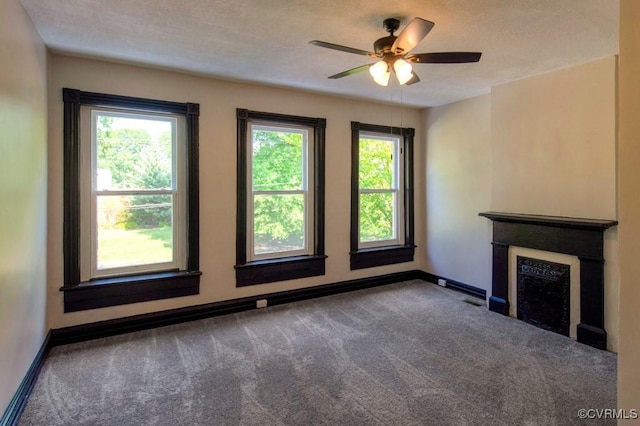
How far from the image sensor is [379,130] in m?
5.12

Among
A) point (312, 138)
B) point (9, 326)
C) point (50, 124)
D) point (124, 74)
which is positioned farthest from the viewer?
point (312, 138)

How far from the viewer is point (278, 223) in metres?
4.47

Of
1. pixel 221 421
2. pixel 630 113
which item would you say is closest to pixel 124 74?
pixel 221 421

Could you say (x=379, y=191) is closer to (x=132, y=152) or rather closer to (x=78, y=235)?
(x=132, y=152)

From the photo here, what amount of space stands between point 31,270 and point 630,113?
140 inches

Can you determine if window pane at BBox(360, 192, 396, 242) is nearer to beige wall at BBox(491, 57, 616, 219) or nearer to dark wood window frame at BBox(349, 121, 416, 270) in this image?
dark wood window frame at BBox(349, 121, 416, 270)

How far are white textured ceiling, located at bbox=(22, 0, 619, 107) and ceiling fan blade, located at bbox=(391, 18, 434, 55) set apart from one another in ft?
0.85

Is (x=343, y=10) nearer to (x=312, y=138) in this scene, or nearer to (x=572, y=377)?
(x=312, y=138)

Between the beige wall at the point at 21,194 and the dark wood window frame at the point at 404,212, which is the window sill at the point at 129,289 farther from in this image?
the dark wood window frame at the point at 404,212

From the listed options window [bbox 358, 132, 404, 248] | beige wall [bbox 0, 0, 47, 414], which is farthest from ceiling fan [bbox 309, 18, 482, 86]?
window [bbox 358, 132, 404, 248]

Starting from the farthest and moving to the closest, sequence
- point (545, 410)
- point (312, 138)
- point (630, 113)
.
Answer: point (312, 138) → point (545, 410) → point (630, 113)

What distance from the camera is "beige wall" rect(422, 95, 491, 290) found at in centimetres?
459

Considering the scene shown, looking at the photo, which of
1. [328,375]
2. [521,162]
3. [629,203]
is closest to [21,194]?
[328,375]

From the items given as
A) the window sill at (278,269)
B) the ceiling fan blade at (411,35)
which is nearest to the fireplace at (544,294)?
the window sill at (278,269)
